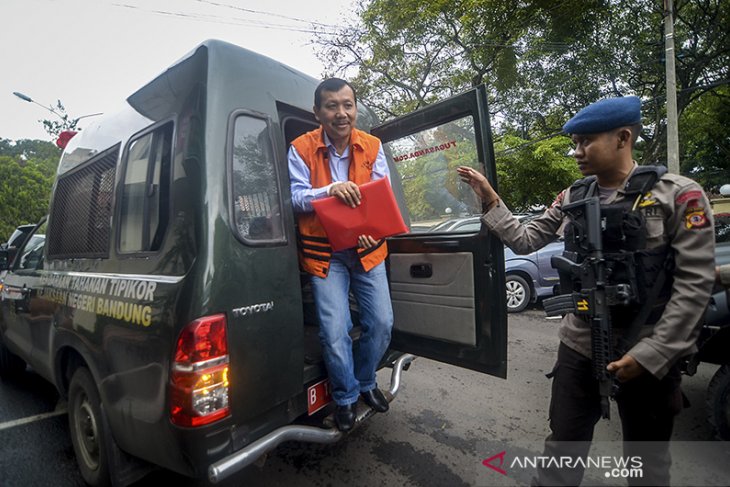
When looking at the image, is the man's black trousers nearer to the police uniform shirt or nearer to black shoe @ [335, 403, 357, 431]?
the police uniform shirt

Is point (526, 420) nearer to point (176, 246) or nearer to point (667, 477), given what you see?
point (667, 477)

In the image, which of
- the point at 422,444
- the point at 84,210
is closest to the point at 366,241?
the point at 422,444

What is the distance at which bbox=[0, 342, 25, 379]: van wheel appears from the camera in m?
3.83

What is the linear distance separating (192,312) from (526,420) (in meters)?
2.59

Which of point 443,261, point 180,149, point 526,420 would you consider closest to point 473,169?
point 443,261

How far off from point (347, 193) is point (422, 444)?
184 cm

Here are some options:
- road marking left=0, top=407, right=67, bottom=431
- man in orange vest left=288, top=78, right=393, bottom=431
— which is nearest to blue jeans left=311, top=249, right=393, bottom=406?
man in orange vest left=288, top=78, right=393, bottom=431

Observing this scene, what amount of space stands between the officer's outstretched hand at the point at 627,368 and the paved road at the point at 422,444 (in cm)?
120

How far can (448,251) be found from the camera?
230cm

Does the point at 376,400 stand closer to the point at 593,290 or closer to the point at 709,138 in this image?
the point at 593,290

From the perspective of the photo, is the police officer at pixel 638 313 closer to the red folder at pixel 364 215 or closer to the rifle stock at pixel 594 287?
the rifle stock at pixel 594 287

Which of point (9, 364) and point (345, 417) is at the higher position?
point (345, 417)

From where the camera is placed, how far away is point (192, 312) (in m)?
1.49

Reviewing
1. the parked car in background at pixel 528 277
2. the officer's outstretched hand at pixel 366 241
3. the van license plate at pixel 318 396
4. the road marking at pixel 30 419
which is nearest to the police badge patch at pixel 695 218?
the officer's outstretched hand at pixel 366 241
